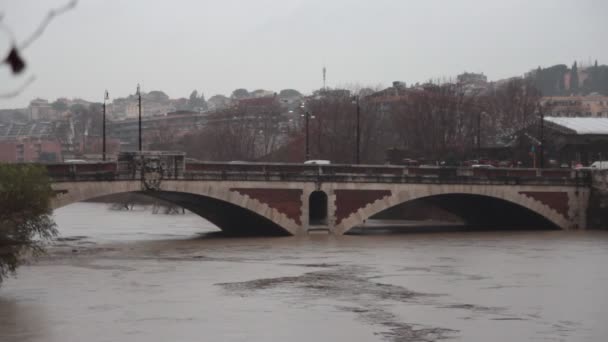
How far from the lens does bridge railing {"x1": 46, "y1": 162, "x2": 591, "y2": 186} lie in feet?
136

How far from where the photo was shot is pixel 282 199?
4503 centimetres

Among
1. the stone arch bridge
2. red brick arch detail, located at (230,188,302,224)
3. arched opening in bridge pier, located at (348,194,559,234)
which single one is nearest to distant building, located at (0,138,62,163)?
arched opening in bridge pier, located at (348,194,559,234)

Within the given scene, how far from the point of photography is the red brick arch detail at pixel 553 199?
1991 inches

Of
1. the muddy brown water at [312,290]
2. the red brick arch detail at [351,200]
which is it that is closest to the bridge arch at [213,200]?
the muddy brown water at [312,290]

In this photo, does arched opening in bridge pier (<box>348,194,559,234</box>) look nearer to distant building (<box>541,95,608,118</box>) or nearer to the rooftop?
the rooftop

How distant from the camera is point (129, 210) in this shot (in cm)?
8094

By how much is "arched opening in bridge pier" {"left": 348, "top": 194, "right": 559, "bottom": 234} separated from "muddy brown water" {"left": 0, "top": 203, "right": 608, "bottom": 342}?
19.1 ft

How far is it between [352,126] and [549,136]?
19437 millimetres

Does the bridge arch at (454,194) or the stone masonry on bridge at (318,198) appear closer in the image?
the stone masonry on bridge at (318,198)

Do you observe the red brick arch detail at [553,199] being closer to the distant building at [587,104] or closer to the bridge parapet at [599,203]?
the bridge parapet at [599,203]

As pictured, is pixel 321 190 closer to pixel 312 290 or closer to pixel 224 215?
pixel 224 215

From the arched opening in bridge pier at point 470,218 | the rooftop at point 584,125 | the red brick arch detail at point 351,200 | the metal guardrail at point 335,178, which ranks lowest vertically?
the arched opening in bridge pier at point 470,218

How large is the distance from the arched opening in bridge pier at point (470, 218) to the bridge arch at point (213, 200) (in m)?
5.64

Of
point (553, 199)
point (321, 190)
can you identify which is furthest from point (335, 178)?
point (553, 199)
